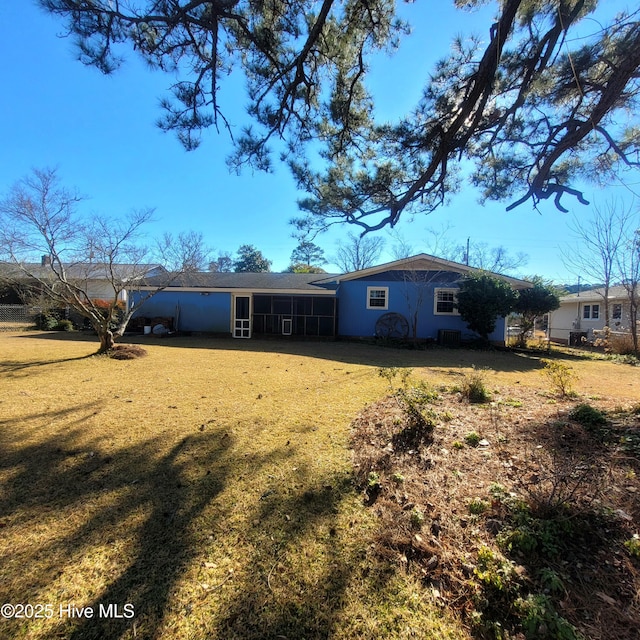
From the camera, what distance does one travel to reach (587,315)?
1933 centimetres

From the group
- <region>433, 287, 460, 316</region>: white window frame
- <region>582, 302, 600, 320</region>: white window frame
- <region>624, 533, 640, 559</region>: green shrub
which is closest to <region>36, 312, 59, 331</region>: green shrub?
<region>433, 287, 460, 316</region>: white window frame

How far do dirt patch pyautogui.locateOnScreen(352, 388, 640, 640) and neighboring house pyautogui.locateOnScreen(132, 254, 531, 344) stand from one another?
9.63 m

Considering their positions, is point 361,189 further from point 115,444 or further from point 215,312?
point 215,312

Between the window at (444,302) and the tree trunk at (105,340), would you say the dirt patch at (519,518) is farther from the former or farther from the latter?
the window at (444,302)

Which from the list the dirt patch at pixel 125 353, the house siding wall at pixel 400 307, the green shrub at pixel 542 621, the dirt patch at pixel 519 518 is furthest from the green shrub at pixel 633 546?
the house siding wall at pixel 400 307

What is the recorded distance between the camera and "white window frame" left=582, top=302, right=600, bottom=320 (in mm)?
18266

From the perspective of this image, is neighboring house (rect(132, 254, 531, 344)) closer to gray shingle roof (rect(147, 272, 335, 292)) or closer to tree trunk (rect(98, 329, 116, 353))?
gray shingle roof (rect(147, 272, 335, 292))

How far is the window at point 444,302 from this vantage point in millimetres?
13188

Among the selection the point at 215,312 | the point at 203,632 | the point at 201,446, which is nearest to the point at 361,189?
the point at 201,446

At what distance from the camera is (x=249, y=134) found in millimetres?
5020

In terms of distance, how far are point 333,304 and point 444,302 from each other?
4703 millimetres

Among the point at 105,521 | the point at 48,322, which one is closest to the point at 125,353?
the point at 105,521

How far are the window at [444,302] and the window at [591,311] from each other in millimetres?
11471

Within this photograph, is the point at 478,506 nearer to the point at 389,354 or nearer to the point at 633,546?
the point at 633,546
